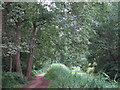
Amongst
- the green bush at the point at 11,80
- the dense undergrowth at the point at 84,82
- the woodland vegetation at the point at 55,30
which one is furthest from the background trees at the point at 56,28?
the dense undergrowth at the point at 84,82

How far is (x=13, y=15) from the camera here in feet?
10.8

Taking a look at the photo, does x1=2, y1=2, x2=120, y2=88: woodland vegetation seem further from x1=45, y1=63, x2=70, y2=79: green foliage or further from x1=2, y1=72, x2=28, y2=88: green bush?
x1=45, y1=63, x2=70, y2=79: green foliage

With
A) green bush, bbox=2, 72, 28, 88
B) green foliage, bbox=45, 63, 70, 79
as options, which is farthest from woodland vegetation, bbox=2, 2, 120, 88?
green foliage, bbox=45, 63, 70, 79

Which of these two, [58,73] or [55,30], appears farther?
[58,73]

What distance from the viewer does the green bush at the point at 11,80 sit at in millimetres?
3957

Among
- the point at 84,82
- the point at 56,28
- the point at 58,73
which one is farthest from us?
the point at 58,73

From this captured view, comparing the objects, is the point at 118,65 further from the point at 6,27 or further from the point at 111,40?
the point at 6,27

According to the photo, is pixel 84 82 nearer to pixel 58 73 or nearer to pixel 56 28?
pixel 56 28

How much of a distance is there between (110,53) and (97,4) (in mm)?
3310

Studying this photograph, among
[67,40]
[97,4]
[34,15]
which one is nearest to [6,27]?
[34,15]

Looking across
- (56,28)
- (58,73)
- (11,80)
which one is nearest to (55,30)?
(56,28)

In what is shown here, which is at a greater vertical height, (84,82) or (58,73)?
(84,82)

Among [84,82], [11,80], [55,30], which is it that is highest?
[55,30]

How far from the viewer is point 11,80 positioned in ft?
14.1
